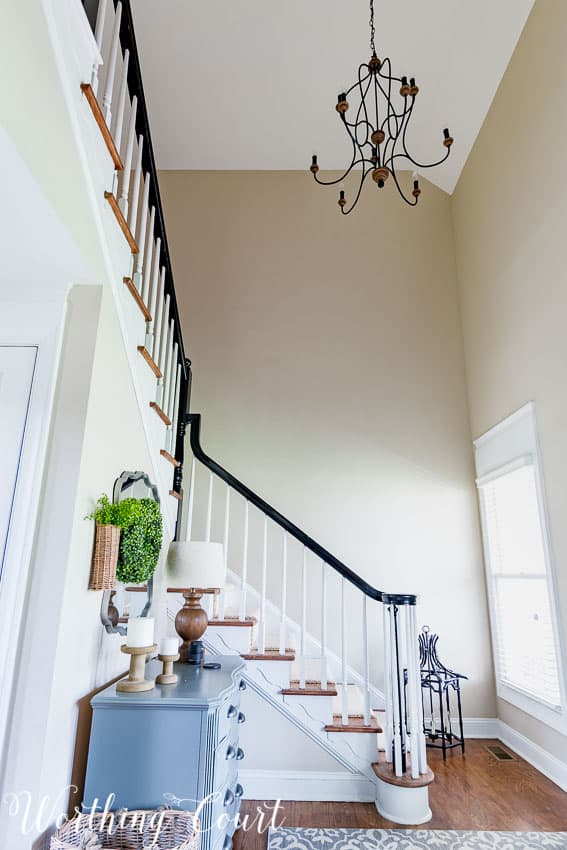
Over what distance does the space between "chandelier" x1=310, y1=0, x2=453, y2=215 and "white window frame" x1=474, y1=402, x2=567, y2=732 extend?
5.96 ft

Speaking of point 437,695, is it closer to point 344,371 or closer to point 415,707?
point 415,707

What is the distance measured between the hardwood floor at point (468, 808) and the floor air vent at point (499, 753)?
0.24 meters

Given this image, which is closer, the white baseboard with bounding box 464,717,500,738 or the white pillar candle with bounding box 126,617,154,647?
the white pillar candle with bounding box 126,617,154,647

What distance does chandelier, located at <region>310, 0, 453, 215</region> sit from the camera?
297 cm

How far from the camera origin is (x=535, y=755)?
3.45m

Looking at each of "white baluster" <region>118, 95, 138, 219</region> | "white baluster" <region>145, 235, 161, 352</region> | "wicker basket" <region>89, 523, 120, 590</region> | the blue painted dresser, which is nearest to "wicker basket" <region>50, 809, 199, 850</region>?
the blue painted dresser

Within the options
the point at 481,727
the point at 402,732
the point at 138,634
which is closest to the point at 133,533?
the point at 138,634

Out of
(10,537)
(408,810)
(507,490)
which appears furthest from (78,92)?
(507,490)

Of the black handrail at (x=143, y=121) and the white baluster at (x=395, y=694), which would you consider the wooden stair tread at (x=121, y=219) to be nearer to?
the black handrail at (x=143, y=121)

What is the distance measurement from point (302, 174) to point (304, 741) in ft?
17.1

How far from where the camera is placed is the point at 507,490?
13.3 feet

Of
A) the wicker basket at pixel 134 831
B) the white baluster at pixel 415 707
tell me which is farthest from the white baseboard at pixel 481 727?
the wicker basket at pixel 134 831

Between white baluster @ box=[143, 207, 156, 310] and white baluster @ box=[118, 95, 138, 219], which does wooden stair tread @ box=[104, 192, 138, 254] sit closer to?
white baluster @ box=[118, 95, 138, 219]

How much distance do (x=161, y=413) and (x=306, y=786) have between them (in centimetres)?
228
